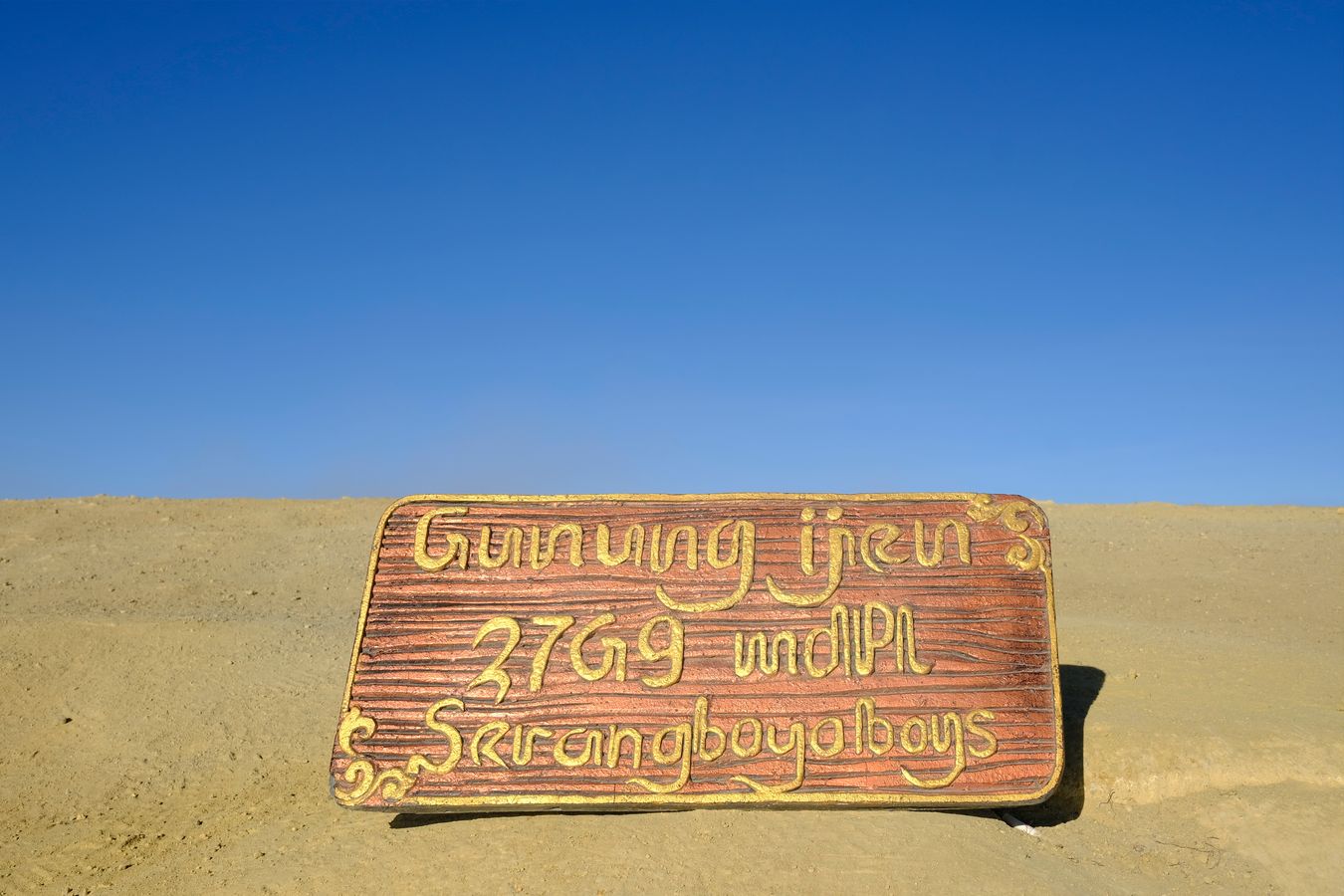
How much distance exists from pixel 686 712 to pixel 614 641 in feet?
1.97

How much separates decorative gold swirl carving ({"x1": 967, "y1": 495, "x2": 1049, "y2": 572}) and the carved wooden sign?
0.5 inches

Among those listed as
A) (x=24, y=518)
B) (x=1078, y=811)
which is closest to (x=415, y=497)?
(x=1078, y=811)

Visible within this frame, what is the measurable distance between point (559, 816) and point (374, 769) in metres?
1.10

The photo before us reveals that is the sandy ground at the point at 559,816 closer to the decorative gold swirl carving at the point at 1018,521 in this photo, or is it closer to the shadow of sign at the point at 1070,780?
the shadow of sign at the point at 1070,780

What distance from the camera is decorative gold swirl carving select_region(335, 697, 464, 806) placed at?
532 cm

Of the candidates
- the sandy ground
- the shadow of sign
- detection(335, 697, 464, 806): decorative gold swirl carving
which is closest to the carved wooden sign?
detection(335, 697, 464, 806): decorative gold swirl carving

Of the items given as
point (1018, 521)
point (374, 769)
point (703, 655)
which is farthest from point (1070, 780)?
point (374, 769)

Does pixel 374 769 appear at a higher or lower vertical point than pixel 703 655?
lower

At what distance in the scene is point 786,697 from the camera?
549 cm

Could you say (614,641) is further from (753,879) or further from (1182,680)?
(1182,680)

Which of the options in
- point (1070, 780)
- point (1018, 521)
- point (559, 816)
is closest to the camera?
point (559, 816)

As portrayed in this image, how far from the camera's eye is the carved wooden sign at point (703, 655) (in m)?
5.35

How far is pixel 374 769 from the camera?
17.7 ft

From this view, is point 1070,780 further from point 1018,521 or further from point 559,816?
point 559,816
